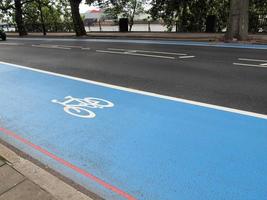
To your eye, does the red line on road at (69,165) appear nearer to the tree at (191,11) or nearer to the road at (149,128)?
the road at (149,128)

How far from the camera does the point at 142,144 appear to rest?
4.70 meters

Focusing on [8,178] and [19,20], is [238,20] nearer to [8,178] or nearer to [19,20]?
[8,178]

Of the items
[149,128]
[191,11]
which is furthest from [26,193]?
[191,11]

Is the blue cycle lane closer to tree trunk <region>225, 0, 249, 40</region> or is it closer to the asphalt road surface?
the asphalt road surface

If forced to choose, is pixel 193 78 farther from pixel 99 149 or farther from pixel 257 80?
pixel 99 149

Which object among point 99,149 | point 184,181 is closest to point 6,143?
point 99,149

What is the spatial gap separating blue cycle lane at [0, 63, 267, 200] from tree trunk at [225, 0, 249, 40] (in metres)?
12.9

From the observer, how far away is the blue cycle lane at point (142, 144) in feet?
11.9

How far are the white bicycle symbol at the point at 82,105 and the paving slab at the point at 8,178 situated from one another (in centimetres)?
234

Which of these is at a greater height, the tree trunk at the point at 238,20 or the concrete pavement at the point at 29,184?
the tree trunk at the point at 238,20

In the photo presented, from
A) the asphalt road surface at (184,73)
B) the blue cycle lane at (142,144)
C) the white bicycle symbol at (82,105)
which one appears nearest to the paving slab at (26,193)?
the blue cycle lane at (142,144)

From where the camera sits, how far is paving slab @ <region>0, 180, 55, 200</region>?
330cm

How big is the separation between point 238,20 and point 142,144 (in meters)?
15.7

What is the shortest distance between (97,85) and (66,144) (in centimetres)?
397
